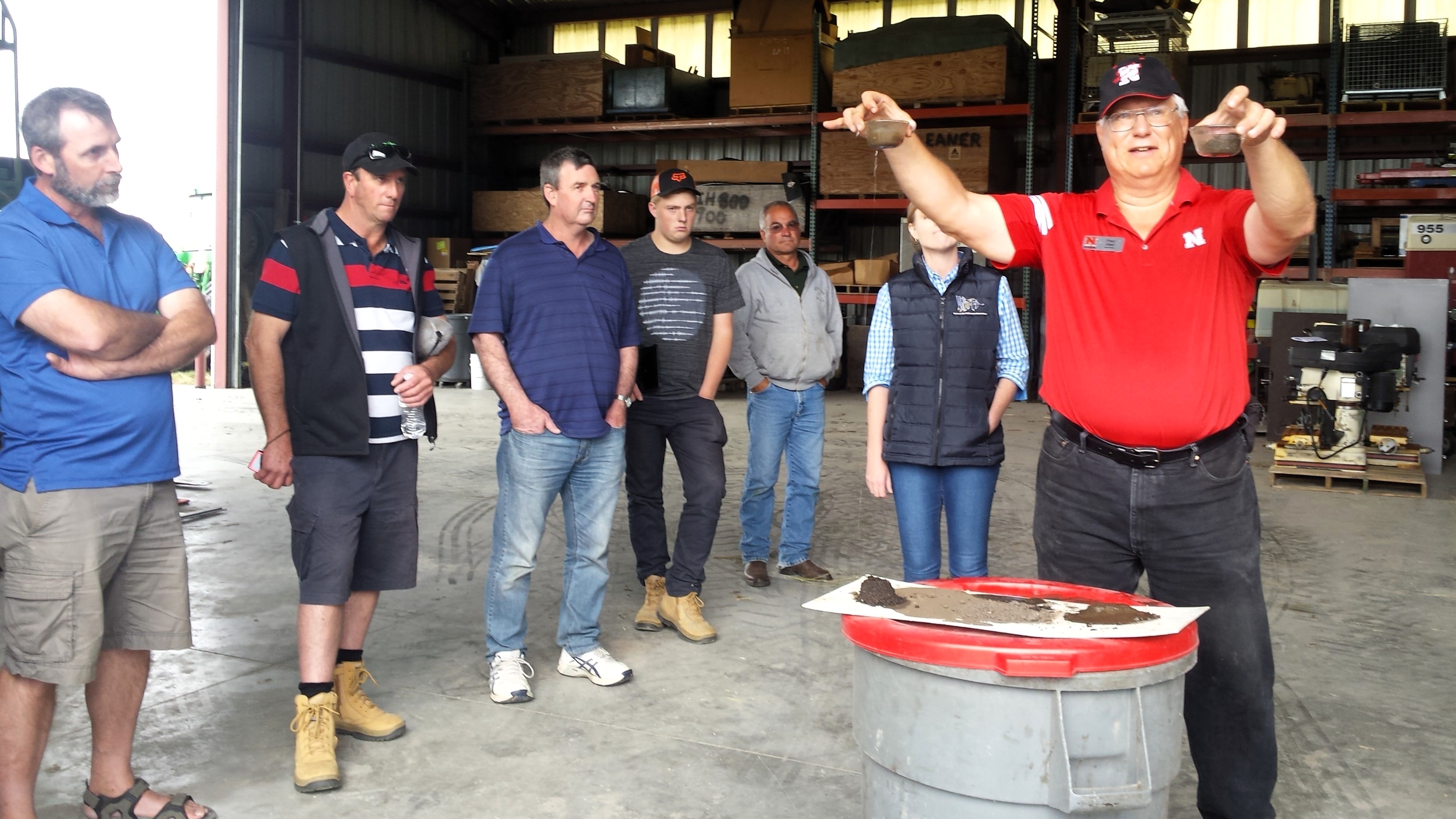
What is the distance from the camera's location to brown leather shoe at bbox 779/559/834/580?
5.47m

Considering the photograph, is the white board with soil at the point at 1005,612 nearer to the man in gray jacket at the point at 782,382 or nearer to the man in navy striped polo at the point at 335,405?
the man in navy striped polo at the point at 335,405

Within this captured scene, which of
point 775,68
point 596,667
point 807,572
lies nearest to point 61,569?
point 596,667

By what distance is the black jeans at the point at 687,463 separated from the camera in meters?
4.58

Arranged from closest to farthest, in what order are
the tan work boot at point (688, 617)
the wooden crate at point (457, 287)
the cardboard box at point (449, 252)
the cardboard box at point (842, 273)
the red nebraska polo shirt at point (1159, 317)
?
the red nebraska polo shirt at point (1159, 317) < the tan work boot at point (688, 617) < the cardboard box at point (842, 273) < the wooden crate at point (457, 287) < the cardboard box at point (449, 252)

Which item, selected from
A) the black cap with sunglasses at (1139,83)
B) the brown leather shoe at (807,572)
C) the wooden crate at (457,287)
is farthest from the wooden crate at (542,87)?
the black cap with sunglasses at (1139,83)

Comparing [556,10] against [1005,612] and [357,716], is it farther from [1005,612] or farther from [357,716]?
[1005,612]

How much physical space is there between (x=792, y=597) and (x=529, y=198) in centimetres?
1303

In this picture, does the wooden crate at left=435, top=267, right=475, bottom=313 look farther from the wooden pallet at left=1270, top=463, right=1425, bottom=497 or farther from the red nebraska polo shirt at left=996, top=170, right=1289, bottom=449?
the red nebraska polo shirt at left=996, top=170, right=1289, bottom=449

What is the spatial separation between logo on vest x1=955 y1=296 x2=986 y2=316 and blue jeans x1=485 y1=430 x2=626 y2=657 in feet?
3.98

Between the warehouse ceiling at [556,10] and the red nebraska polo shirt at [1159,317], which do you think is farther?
the warehouse ceiling at [556,10]

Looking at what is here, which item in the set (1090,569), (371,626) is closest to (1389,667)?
(1090,569)

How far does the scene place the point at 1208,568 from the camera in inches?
97.1

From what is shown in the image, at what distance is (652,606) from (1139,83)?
297 cm

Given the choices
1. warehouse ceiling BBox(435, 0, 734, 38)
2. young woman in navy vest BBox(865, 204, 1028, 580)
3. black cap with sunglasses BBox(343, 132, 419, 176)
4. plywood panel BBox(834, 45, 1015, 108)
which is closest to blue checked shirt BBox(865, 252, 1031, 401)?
young woman in navy vest BBox(865, 204, 1028, 580)
